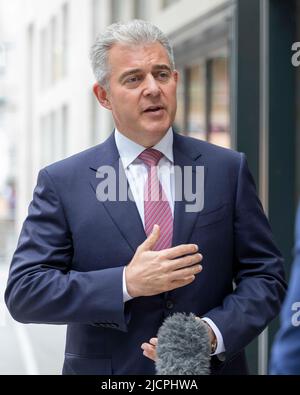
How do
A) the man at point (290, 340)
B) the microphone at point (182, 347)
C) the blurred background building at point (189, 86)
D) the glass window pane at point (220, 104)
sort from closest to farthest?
the man at point (290, 340)
the microphone at point (182, 347)
the blurred background building at point (189, 86)
the glass window pane at point (220, 104)

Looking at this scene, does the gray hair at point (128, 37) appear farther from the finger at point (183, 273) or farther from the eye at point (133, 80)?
the finger at point (183, 273)

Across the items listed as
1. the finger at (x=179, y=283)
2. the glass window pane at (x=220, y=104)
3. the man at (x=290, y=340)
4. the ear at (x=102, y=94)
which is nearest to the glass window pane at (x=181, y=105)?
the glass window pane at (x=220, y=104)

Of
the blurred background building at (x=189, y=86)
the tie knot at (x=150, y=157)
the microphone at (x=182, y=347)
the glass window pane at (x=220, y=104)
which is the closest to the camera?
the microphone at (x=182, y=347)

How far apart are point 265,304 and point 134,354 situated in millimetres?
282

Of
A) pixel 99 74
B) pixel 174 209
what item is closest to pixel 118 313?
pixel 174 209

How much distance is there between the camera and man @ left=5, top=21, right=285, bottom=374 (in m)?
1.36

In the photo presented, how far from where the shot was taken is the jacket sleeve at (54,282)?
1.34 m

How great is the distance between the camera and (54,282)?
1347 millimetres

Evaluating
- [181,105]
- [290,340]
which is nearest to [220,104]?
[181,105]

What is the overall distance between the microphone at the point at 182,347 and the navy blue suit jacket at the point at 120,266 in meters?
0.09

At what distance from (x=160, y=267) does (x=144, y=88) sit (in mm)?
368

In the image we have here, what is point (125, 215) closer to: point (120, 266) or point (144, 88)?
point (120, 266)

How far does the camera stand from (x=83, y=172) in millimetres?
1461

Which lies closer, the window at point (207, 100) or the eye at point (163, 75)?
the eye at point (163, 75)
